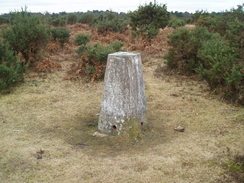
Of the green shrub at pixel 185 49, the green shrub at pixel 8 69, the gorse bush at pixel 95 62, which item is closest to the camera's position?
the green shrub at pixel 8 69

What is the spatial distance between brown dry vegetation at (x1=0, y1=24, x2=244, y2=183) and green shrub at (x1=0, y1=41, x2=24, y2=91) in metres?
0.33

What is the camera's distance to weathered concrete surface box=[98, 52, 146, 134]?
Result: 16.6ft

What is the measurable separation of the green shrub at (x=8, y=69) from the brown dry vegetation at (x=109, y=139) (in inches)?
12.9

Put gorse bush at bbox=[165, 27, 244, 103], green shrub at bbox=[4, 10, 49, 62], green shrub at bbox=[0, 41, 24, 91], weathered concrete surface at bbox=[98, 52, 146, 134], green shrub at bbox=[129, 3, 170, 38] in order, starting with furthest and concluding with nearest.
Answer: green shrub at bbox=[129, 3, 170, 38] < green shrub at bbox=[4, 10, 49, 62] < green shrub at bbox=[0, 41, 24, 91] < gorse bush at bbox=[165, 27, 244, 103] < weathered concrete surface at bbox=[98, 52, 146, 134]

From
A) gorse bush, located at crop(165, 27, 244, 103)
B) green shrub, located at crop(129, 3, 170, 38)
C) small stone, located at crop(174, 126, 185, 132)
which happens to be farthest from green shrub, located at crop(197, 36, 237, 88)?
green shrub, located at crop(129, 3, 170, 38)

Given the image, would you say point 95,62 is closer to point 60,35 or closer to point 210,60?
point 210,60

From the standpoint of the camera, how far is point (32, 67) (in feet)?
33.4

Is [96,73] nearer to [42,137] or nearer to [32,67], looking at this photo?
[32,67]

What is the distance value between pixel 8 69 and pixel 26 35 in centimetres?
233

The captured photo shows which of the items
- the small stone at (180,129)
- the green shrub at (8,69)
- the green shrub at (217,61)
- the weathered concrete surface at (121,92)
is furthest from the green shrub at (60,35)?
the small stone at (180,129)

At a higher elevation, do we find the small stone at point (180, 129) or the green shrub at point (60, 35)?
the green shrub at point (60, 35)

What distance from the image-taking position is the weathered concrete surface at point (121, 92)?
5.06 meters

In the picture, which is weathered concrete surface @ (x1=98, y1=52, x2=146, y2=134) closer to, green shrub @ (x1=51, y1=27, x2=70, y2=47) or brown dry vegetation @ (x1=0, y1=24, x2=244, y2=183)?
brown dry vegetation @ (x1=0, y1=24, x2=244, y2=183)

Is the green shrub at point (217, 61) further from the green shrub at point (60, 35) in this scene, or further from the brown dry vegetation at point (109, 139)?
the green shrub at point (60, 35)
